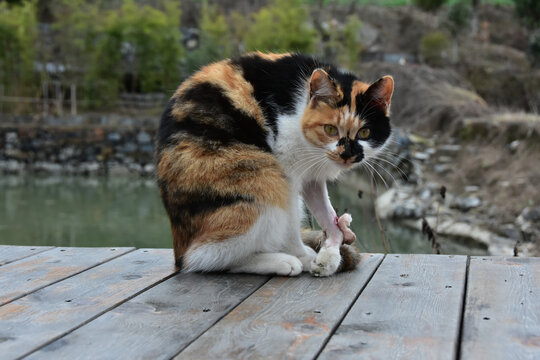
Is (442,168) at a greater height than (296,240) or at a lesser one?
lesser

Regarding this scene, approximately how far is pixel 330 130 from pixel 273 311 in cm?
62

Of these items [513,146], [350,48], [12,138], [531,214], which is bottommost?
[531,214]

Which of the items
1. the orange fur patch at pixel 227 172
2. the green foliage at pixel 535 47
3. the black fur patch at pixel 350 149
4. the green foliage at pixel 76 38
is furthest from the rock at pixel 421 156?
the green foliage at pixel 76 38

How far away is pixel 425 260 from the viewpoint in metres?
1.94

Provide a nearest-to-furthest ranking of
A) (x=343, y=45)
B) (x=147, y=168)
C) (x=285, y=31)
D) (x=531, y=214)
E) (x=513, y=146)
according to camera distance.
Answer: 1. (x=531, y=214)
2. (x=513, y=146)
3. (x=147, y=168)
4. (x=285, y=31)
5. (x=343, y=45)

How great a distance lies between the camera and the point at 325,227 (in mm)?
1935

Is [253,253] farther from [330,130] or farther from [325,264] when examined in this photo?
[330,130]

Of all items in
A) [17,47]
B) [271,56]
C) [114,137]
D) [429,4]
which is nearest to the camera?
[271,56]

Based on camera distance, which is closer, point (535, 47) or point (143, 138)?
point (143, 138)

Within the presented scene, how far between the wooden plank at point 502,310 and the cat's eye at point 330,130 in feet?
1.88

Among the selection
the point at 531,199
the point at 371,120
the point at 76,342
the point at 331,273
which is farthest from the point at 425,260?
the point at 531,199

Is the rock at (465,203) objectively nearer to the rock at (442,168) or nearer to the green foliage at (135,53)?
the rock at (442,168)

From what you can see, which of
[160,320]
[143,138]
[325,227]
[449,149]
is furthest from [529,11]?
[160,320]

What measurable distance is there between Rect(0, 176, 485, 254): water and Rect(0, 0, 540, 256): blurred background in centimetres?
3
